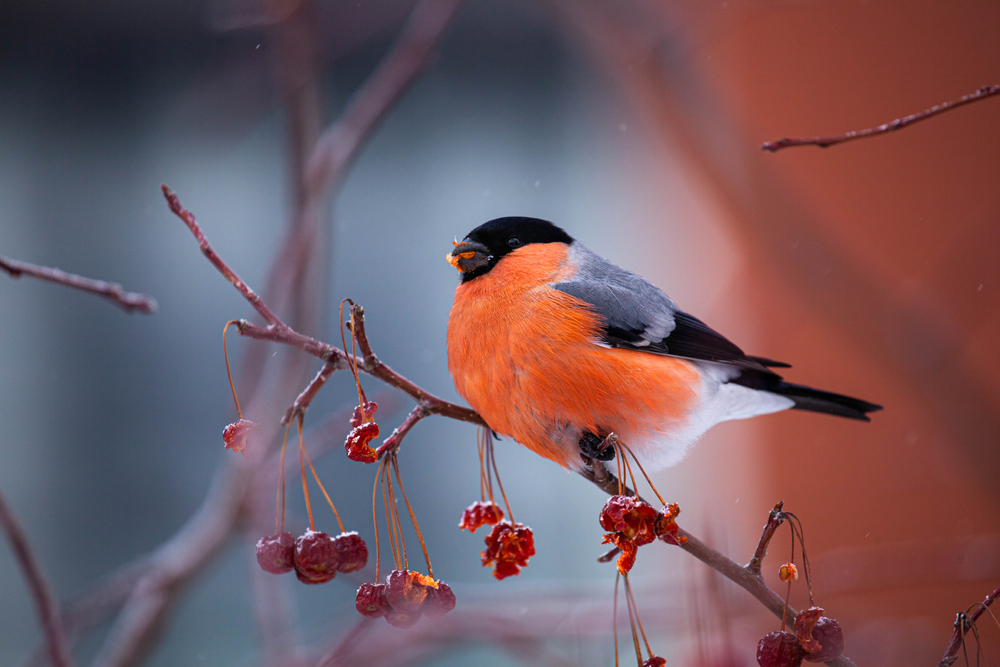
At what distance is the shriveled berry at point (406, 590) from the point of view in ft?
1.56

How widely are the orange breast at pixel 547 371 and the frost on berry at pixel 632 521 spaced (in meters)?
0.15

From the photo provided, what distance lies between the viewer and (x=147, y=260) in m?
1.61

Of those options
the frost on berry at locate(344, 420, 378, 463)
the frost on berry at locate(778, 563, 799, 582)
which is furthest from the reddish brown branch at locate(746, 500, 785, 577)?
the frost on berry at locate(344, 420, 378, 463)

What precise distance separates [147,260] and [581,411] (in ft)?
4.40

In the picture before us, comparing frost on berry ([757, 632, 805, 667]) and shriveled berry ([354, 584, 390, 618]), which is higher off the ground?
shriveled berry ([354, 584, 390, 618])

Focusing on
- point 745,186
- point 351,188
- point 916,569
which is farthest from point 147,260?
point 916,569

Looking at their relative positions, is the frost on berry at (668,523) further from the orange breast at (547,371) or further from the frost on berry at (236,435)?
the frost on berry at (236,435)

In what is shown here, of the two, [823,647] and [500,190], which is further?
[500,190]

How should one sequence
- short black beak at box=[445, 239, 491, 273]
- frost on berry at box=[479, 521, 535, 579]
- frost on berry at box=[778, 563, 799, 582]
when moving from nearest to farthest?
frost on berry at box=[778, 563, 799, 582], frost on berry at box=[479, 521, 535, 579], short black beak at box=[445, 239, 491, 273]

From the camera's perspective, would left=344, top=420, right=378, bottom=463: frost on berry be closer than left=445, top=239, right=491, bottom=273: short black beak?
Yes

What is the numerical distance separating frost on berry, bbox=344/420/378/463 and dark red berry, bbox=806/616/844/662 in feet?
0.97

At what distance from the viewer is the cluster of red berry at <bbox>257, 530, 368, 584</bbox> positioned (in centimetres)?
50

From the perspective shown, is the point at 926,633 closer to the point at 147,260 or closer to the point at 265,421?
the point at 265,421

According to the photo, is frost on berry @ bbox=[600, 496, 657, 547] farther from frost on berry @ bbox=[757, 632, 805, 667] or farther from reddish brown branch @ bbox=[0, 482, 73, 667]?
reddish brown branch @ bbox=[0, 482, 73, 667]
